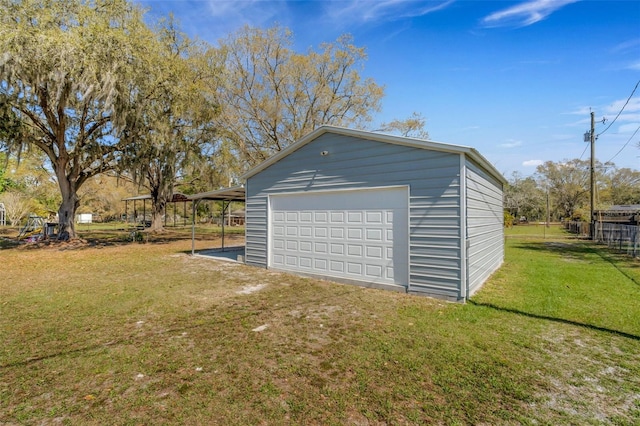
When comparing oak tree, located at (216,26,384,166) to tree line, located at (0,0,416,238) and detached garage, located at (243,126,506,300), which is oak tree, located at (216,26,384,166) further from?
detached garage, located at (243,126,506,300)

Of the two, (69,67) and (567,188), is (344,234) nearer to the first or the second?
(69,67)

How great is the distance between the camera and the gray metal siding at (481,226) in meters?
5.94

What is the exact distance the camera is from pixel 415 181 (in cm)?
609

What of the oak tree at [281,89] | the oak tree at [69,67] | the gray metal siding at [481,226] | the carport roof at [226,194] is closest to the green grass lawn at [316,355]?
the gray metal siding at [481,226]

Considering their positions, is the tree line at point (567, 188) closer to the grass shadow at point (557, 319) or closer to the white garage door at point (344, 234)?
the white garage door at point (344, 234)

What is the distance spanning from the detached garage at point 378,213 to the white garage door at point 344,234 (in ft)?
0.07

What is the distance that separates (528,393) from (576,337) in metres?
1.82

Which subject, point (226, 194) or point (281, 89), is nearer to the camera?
point (226, 194)

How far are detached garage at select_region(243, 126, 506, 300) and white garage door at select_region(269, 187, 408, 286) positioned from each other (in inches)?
0.9

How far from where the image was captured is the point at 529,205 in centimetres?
4169

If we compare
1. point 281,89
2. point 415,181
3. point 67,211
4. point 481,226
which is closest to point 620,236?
point 481,226

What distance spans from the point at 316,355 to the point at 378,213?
3.73 meters

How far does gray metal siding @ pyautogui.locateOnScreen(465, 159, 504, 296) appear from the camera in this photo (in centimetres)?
594

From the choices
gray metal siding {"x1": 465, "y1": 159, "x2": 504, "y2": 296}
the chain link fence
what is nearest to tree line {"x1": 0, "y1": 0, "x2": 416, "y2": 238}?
gray metal siding {"x1": 465, "y1": 159, "x2": 504, "y2": 296}
